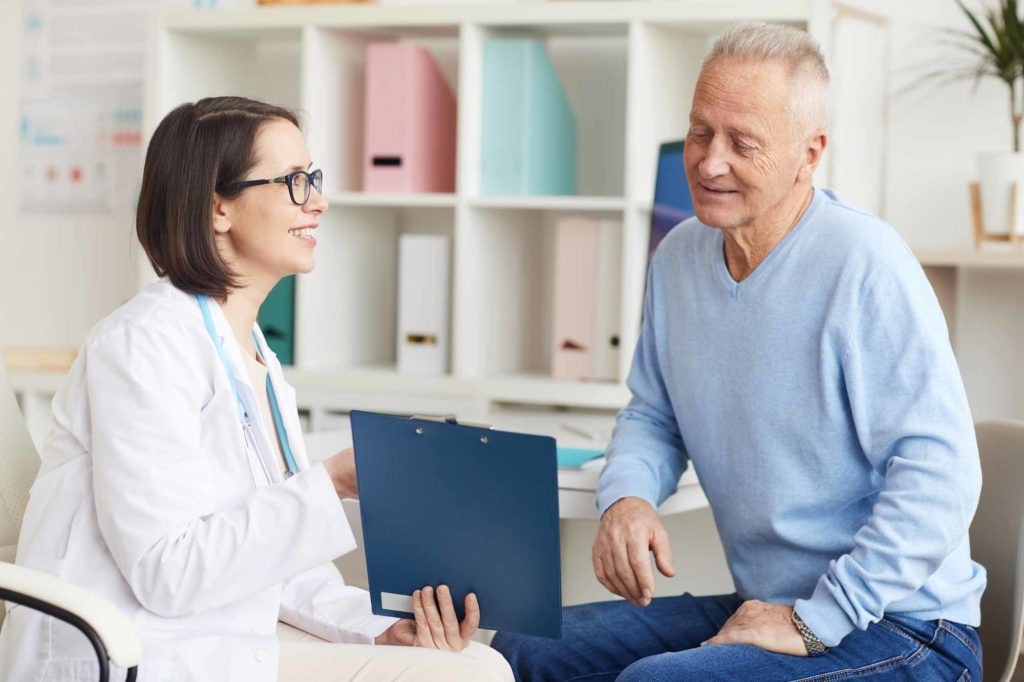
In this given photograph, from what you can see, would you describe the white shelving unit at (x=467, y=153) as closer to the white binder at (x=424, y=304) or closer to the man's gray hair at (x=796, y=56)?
the white binder at (x=424, y=304)

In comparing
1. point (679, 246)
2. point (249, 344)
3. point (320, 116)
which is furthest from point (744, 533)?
point (320, 116)

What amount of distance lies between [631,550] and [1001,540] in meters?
0.52

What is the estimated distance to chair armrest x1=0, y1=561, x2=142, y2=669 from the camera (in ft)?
3.81

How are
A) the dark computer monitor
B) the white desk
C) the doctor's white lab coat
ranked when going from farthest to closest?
the dark computer monitor → the white desk → the doctor's white lab coat

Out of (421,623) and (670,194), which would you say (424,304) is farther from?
(421,623)

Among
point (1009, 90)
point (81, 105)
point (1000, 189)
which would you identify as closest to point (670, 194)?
point (1000, 189)

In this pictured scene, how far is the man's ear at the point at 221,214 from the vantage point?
57.7 inches

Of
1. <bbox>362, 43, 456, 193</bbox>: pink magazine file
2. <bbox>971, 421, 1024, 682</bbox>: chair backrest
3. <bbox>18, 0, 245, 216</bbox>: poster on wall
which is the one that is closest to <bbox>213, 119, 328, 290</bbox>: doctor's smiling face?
<bbox>971, 421, 1024, 682</bbox>: chair backrest

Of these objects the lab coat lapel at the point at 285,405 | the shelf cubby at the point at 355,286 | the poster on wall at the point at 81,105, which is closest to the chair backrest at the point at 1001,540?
the lab coat lapel at the point at 285,405

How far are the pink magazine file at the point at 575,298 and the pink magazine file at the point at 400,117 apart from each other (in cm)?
39

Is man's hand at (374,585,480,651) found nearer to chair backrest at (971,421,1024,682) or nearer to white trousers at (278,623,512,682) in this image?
white trousers at (278,623,512,682)

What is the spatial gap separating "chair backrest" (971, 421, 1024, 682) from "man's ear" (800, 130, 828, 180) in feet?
1.55

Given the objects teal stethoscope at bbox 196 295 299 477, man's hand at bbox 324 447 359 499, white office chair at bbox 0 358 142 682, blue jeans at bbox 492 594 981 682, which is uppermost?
teal stethoscope at bbox 196 295 299 477

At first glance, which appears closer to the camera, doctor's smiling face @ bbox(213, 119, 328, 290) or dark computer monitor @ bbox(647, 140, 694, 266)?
doctor's smiling face @ bbox(213, 119, 328, 290)
